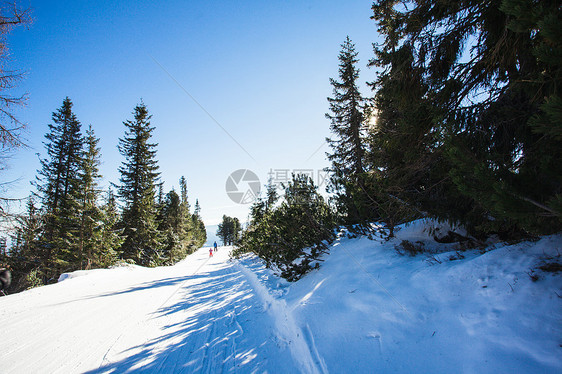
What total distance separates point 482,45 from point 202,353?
6.62 meters

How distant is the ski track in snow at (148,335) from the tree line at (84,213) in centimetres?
A: 874

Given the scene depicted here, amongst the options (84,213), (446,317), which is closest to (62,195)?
(84,213)

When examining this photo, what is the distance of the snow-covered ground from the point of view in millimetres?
2129

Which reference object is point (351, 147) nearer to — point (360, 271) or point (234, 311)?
point (360, 271)

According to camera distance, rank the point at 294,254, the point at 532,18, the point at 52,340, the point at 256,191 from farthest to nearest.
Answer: the point at 256,191 → the point at 294,254 → the point at 52,340 → the point at 532,18

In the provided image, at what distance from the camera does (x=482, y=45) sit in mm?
3115

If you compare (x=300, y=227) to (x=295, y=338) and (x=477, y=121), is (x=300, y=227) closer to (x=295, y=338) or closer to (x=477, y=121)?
(x=295, y=338)

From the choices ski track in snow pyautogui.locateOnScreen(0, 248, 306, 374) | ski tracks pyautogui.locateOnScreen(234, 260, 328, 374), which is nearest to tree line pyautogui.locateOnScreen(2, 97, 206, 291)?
ski track in snow pyautogui.locateOnScreen(0, 248, 306, 374)

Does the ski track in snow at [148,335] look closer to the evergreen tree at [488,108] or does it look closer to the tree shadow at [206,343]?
the tree shadow at [206,343]

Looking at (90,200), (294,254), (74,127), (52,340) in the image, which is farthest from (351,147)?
(74,127)

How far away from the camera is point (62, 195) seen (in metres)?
16.0

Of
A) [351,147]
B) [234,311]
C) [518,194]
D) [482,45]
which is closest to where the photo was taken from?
[518,194]

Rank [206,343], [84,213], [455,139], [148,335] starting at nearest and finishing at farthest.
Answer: [455,139]
[206,343]
[148,335]
[84,213]

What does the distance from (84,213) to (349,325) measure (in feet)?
60.0
